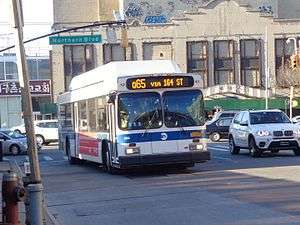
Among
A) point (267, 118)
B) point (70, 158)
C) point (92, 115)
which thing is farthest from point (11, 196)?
point (70, 158)

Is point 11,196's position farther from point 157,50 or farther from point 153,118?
point 157,50

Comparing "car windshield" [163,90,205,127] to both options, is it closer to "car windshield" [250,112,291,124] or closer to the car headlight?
the car headlight

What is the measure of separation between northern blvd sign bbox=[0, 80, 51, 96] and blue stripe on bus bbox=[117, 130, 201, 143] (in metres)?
60.9

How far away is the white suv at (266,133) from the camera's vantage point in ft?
84.6

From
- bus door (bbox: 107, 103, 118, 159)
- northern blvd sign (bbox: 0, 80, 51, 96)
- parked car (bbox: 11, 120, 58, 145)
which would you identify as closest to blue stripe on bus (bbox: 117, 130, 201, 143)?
bus door (bbox: 107, 103, 118, 159)

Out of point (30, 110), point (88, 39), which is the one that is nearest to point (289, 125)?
point (88, 39)

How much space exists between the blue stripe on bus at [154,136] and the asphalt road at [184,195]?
42.2 inches

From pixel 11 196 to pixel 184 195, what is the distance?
6967 mm

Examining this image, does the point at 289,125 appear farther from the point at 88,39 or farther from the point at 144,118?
the point at 88,39

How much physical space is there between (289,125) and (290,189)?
37.2ft

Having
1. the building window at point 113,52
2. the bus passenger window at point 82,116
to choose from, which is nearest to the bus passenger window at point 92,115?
the bus passenger window at point 82,116

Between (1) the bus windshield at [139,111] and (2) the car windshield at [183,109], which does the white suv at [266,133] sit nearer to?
(2) the car windshield at [183,109]

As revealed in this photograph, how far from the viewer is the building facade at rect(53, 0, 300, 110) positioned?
76.7 m

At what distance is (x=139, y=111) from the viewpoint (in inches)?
794
